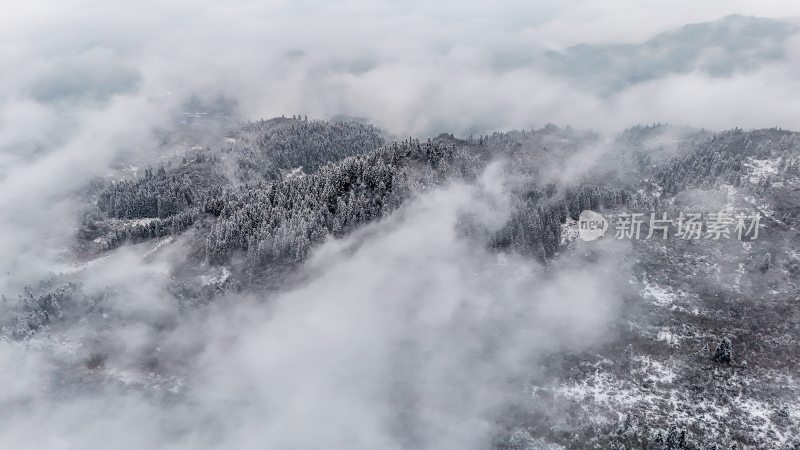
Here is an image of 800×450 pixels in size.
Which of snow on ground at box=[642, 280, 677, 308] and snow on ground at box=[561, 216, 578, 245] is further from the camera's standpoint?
snow on ground at box=[561, 216, 578, 245]

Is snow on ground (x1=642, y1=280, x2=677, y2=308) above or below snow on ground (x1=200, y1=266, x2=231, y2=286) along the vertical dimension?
below

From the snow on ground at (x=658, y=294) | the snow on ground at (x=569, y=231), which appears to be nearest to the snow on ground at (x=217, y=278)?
the snow on ground at (x=569, y=231)

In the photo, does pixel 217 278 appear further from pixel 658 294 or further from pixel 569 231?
pixel 658 294

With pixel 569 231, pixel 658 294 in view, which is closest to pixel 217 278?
pixel 569 231

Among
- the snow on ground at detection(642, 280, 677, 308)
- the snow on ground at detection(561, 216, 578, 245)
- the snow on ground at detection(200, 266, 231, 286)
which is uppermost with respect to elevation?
the snow on ground at detection(561, 216, 578, 245)

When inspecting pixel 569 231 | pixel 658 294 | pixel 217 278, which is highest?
pixel 569 231

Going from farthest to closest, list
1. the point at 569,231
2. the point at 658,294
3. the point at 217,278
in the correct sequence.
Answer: the point at 569,231, the point at 217,278, the point at 658,294

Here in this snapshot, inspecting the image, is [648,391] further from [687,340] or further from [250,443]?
[250,443]

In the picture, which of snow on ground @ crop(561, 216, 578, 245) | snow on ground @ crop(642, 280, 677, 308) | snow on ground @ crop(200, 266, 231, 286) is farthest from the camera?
snow on ground @ crop(561, 216, 578, 245)

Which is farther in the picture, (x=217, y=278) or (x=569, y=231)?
(x=569, y=231)

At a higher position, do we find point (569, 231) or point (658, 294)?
point (569, 231)

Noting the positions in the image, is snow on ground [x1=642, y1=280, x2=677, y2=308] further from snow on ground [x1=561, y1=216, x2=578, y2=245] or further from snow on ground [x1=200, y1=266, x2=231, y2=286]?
snow on ground [x1=200, y1=266, x2=231, y2=286]

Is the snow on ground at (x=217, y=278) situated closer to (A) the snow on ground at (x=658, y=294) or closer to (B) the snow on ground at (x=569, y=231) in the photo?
(B) the snow on ground at (x=569, y=231)

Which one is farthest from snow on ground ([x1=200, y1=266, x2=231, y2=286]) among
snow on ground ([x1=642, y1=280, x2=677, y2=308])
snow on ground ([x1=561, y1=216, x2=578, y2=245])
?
snow on ground ([x1=642, y1=280, x2=677, y2=308])
